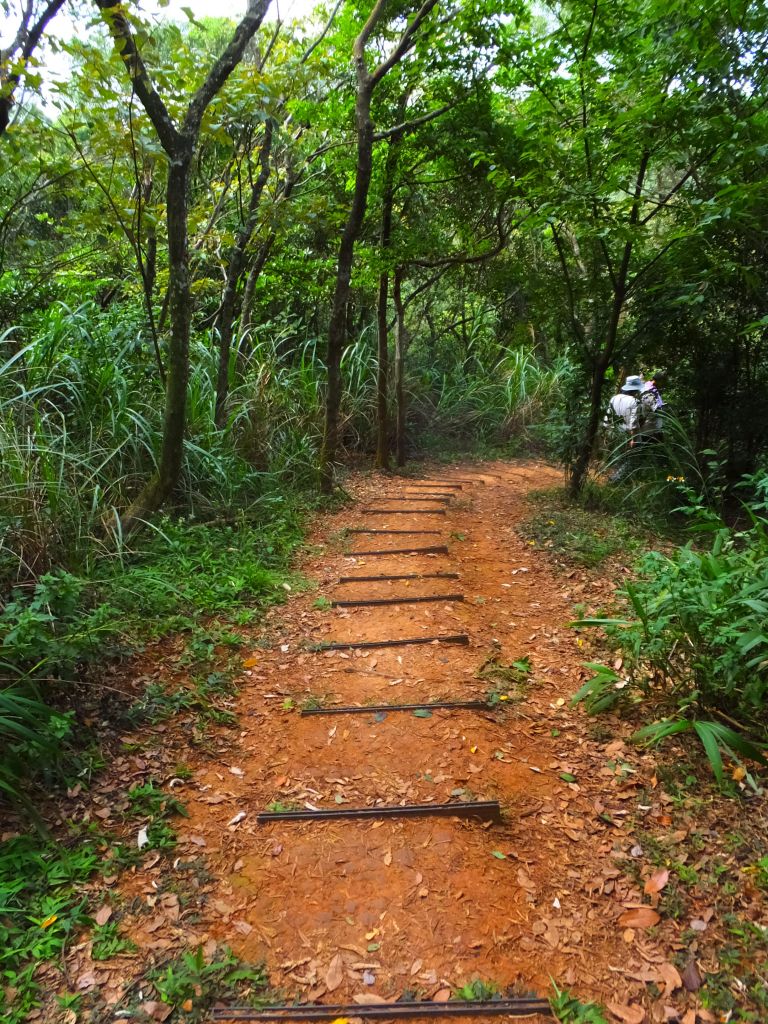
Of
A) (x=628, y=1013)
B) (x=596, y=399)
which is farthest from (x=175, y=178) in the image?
(x=628, y=1013)

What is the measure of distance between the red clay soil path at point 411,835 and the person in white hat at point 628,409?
10.1 feet

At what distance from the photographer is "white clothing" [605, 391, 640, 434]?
247 inches

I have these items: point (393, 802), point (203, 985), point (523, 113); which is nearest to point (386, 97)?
point (523, 113)

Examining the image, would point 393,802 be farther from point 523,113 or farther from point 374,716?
point 523,113

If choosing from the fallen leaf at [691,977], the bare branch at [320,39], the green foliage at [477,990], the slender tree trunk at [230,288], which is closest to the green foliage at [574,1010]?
the green foliage at [477,990]

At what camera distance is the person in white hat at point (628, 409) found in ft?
20.5

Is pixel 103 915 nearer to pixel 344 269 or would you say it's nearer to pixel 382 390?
pixel 344 269

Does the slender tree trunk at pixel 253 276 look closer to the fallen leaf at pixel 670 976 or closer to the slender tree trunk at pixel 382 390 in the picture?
the slender tree trunk at pixel 382 390

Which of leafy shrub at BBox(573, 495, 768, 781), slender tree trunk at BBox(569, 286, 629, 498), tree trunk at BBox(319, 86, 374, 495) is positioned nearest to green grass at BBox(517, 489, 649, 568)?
slender tree trunk at BBox(569, 286, 629, 498)

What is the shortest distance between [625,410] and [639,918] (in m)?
5.36

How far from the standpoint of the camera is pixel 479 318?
38.0ft

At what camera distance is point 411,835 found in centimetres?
232

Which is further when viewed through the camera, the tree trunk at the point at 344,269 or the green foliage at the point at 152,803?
the tree trunk at the point at 344,269

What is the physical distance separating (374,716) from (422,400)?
753cm
